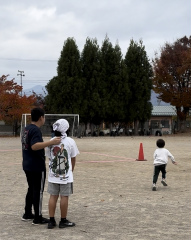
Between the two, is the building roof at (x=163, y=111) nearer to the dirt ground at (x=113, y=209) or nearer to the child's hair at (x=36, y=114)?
the dirt ground at (x=113, y=209)

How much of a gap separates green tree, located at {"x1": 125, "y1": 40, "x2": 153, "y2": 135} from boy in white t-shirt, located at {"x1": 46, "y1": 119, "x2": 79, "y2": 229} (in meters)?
46.3

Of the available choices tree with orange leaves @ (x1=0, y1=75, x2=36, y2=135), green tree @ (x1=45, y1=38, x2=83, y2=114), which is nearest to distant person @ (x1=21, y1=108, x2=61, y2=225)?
tree with orange leaves @ (x1=0, y1=75, x2=36, y2=135)

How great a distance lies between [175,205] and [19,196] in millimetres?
A: 2976

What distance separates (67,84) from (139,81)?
30.9ft

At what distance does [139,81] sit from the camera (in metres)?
52.1

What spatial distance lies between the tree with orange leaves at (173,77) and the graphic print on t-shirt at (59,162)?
42816 millimetres

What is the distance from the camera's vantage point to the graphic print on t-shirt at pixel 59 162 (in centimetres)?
550

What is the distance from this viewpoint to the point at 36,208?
5.88 m

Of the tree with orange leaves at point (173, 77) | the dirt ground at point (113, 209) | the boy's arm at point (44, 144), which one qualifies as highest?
the tree with orange leaves at point (173, 77)

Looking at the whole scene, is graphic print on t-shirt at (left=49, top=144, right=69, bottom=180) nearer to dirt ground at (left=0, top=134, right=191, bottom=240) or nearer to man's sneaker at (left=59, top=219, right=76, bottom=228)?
man's sneaker at (left=59, top=219, right=76, bottom=228)

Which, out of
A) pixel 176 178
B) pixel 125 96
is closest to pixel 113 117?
pixel 125 96

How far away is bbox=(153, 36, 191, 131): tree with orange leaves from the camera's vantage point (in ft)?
157

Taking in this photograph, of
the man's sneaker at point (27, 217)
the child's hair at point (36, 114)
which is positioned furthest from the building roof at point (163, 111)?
the child's hair at point (36, 114)

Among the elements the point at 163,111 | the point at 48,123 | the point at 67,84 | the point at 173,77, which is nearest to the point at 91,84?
the point at 67,84
